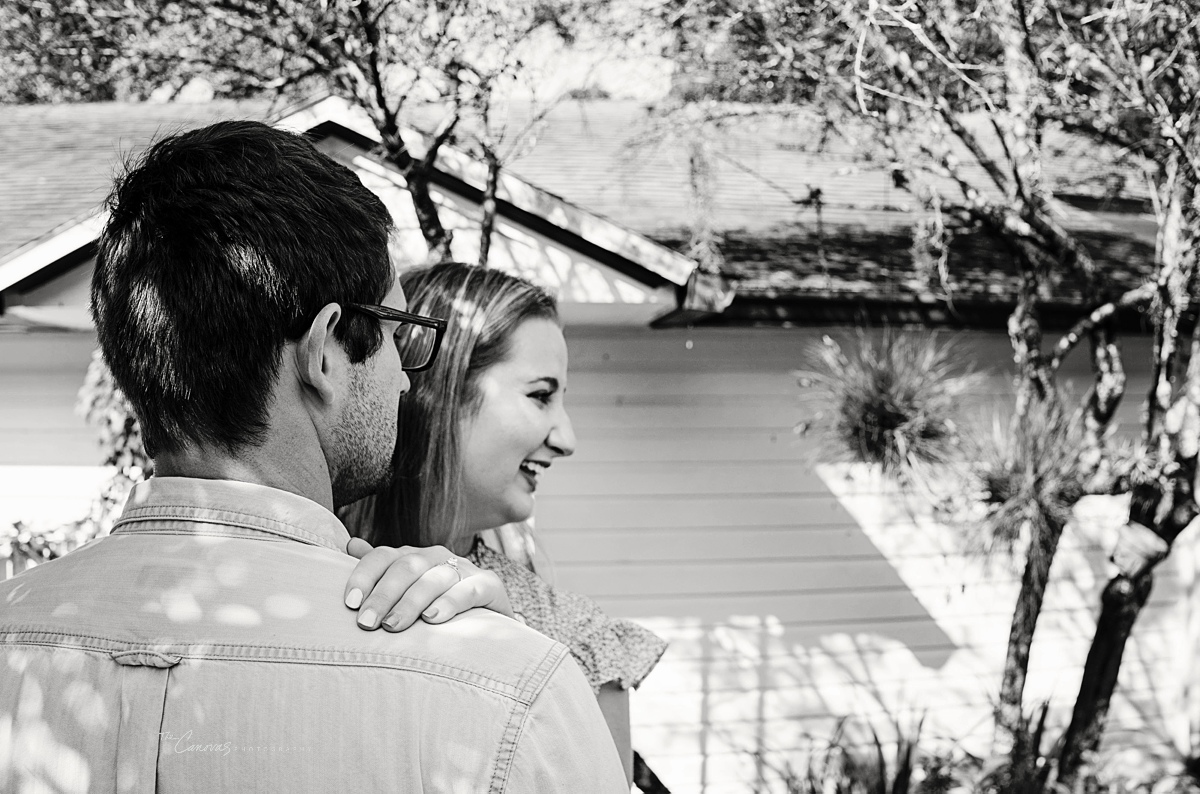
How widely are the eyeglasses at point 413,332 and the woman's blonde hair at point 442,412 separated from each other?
53 mm

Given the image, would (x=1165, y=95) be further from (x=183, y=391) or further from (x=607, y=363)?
(x=183, y=391)

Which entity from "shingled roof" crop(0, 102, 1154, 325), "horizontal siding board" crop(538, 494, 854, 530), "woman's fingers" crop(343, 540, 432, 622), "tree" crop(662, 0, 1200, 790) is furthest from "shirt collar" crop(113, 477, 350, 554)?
"horizontal siding board" crop(538, 494, 854, 530)

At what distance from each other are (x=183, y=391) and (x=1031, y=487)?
4.09 metres

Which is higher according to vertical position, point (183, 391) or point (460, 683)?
point (183, 391)

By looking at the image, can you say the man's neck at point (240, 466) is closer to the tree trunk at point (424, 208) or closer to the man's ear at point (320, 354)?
the man's ear at point (320, 354)

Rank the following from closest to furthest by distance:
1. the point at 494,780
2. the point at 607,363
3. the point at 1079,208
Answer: the point at 494,780 → the point at 607,363 → the point at 1079,208

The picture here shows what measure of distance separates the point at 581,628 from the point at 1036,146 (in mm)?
3512

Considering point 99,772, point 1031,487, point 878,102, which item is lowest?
point 1031,487

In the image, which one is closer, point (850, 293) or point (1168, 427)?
point (1168, 427)

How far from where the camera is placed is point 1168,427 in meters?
4.72

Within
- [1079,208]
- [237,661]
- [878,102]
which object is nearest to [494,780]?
[237,661]

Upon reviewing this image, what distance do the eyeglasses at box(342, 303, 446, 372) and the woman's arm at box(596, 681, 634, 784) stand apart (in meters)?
0.87

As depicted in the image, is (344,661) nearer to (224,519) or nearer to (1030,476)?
(224,519)

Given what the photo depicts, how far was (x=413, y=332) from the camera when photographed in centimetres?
231
